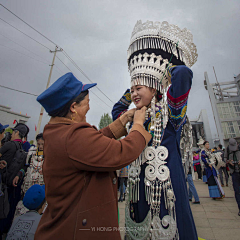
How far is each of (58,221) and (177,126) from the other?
1199mm

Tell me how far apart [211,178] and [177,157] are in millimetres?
5372

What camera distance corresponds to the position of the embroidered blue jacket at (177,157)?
1301mm

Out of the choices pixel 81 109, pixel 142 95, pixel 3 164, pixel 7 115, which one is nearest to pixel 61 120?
pixel 81 109

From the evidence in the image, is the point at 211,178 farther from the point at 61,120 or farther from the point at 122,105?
the point at 61,120

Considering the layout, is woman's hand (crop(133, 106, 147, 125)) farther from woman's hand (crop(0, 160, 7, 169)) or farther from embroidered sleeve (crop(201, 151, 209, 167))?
embroidered sleeve (crop(201, 151, 209, 167))

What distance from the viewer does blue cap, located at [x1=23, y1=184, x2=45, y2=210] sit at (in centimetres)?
197

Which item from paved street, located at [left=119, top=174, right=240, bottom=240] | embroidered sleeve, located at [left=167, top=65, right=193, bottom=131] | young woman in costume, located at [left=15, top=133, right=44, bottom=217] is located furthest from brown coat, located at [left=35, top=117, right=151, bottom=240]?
young woman in costume, located at [left=15, top=133, right=44, bottom=217]

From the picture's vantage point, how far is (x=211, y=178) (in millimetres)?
5707

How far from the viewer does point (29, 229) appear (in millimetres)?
1737

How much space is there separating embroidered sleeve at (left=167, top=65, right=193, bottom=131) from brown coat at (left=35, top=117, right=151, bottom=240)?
23.4 inches

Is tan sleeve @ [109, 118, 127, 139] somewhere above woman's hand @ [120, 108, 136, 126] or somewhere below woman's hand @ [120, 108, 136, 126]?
below

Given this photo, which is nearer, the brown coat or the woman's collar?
the brown coat

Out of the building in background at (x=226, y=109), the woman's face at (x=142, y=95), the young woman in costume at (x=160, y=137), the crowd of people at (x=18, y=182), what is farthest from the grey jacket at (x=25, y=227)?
the building in background at (x=226, y=109)

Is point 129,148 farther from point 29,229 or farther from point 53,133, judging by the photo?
point 29,229
